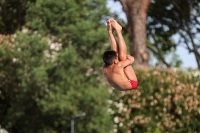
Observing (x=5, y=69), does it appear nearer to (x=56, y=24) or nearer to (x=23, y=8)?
(x=56, y=24)

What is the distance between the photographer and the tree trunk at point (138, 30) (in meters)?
41.2

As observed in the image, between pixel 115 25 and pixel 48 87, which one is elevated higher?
pixel 115 25

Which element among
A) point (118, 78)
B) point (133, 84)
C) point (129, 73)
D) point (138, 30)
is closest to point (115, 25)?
point (129, 73)

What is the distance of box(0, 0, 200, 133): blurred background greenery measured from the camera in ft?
120

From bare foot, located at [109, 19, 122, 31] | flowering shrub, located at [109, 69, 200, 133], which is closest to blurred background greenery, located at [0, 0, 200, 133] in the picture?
flowering shrub, located at [109, 69, 200, 133]

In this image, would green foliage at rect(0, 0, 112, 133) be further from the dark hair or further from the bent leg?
the dark hair

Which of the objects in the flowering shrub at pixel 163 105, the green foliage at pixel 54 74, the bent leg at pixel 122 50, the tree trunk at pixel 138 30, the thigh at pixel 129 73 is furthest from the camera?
the tree trunk at pixel 138 30

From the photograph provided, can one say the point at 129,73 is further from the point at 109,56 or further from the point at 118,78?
the point at 109,56

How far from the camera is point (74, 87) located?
37.3m

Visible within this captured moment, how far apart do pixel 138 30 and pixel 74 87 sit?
7.17m

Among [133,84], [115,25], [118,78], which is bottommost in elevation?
[133,84]

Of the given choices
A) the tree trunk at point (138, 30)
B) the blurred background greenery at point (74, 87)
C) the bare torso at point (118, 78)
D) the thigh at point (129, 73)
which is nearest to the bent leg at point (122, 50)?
the thigh at point (129, 73)

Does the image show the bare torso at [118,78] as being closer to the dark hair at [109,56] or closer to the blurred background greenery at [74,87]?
the dark hair at [109,56]

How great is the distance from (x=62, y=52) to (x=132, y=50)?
6408 millimetres
